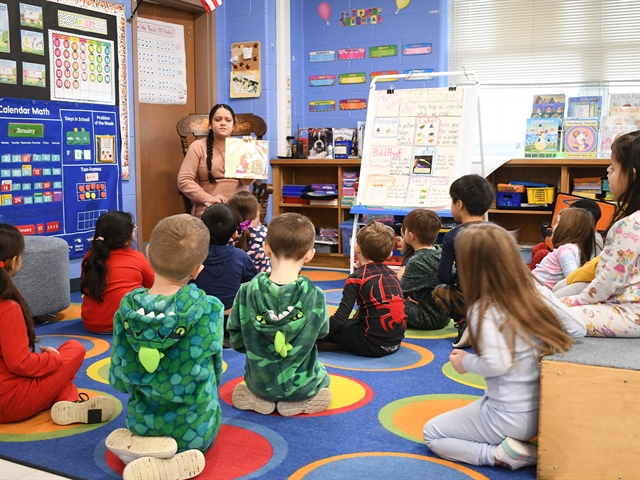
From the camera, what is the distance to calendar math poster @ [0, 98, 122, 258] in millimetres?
3971

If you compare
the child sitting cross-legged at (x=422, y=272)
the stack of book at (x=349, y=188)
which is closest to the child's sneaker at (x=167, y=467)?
A: the child sitting cross-legged at (x=422, y=272)

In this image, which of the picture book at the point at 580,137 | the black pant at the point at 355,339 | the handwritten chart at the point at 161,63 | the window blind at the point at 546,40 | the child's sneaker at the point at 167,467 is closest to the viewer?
the child's sneaker at the point at 167,467

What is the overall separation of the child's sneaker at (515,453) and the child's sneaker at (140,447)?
94cm

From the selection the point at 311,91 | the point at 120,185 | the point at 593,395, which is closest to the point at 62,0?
the point at 120,185

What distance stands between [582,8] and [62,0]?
420 cm

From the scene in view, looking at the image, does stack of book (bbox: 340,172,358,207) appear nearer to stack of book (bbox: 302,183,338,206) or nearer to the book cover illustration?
stack of book (bbox: 302,183,338,206)

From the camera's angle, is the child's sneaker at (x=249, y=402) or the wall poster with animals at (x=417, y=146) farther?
the wall poster with animals at (x=417, y=146)

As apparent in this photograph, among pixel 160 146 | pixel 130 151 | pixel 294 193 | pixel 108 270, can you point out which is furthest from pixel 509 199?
pixel 108 270

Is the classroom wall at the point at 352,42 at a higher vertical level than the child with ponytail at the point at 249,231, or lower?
higher

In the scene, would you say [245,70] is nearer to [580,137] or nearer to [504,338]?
[580,137]

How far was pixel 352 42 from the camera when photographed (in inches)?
241

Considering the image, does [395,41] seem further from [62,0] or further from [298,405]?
[298,405]

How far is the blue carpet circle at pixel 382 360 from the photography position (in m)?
2.89

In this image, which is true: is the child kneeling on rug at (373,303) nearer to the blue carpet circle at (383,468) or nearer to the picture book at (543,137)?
the blue carpet circle at (383,468)
